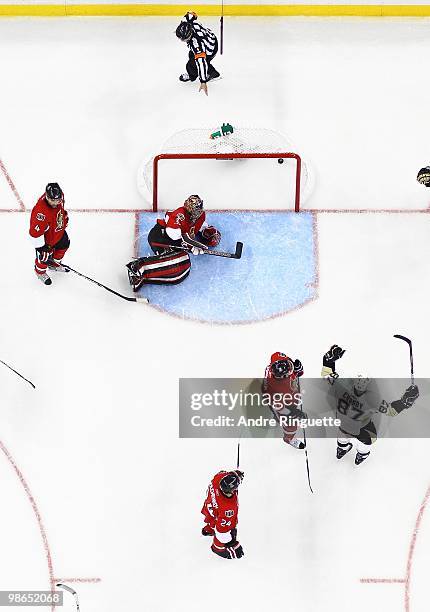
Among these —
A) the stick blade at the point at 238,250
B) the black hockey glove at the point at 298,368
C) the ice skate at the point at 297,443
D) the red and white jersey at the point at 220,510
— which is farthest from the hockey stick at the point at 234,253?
the red and white jersey at the point at 220,510

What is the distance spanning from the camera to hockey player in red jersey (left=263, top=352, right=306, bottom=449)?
754cm

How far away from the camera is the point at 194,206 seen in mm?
8273

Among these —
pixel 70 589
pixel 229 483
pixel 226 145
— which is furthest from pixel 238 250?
pixel 70 589

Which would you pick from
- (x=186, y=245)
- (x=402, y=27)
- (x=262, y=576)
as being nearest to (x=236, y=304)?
(x=186, y=245)

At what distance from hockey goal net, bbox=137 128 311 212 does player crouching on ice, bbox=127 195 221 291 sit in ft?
1.67

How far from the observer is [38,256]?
8.29 m

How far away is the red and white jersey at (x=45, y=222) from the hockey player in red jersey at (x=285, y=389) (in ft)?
5.32

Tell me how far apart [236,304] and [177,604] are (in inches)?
82.6

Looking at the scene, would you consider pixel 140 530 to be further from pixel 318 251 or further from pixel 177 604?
pixel 318 251

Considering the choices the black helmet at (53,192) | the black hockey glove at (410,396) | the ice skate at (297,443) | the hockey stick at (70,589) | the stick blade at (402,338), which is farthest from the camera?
the stick blade at (402,338)

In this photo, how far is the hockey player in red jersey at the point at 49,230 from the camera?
314 inches

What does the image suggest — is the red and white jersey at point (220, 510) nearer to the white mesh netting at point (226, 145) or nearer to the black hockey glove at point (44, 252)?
the black hockey glove at point (44, 252)

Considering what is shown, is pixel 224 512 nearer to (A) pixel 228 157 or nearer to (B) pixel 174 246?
(B) pixel 174 246

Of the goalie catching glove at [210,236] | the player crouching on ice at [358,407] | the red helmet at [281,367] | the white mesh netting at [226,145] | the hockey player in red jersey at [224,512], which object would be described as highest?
the white mesh netting at [226,145]
